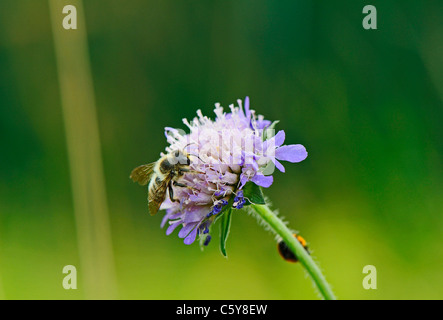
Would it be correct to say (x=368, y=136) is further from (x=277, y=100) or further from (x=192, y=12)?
(x=192, y=12)

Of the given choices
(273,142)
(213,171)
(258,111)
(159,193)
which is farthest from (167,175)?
(258,111)

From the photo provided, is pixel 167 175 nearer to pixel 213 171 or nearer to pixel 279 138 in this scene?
pixel 213 171

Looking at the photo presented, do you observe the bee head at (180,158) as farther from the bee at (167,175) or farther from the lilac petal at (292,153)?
the lilac petal at (292,153)

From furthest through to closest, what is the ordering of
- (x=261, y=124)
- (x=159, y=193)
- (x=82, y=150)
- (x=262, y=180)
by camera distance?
1. (x=82, y=150)
2. (x=261, y=124)
3. (x=159, y=193)
4. (x=262, y=180)

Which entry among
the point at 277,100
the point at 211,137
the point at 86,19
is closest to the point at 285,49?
the point at 277,100

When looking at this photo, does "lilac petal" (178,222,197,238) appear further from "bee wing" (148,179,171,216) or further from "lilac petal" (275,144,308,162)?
"lilac petal" (275,144,308,162)
